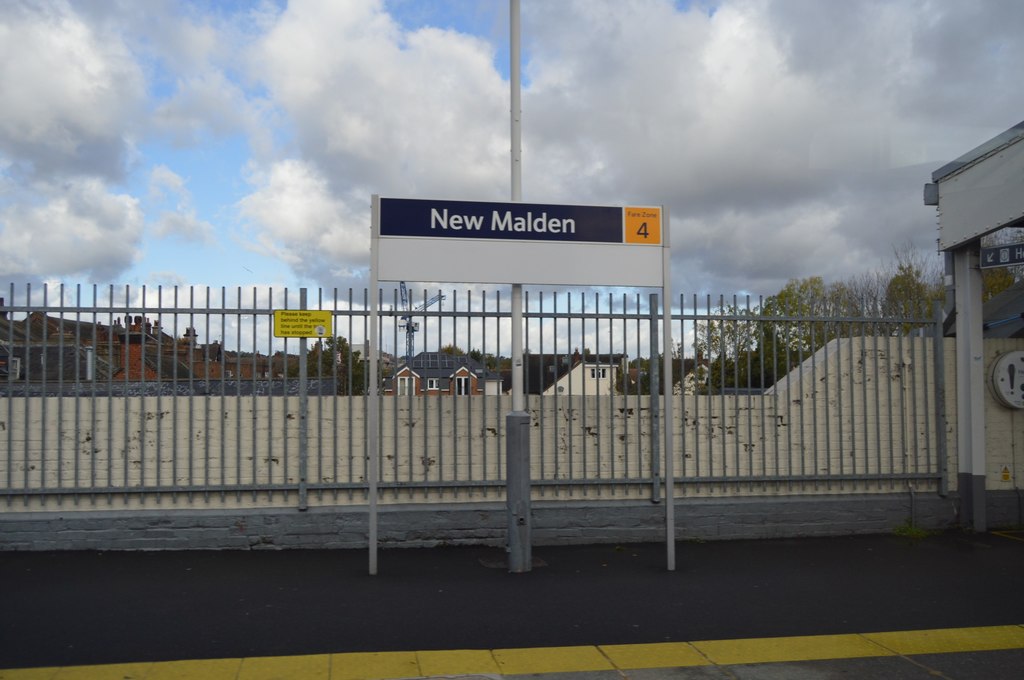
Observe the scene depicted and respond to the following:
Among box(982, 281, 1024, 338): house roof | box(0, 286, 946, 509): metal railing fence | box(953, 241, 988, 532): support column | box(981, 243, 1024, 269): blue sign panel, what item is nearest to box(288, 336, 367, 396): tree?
box(0, 286, 946, 509): metal railing fence

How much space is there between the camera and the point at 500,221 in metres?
7.48

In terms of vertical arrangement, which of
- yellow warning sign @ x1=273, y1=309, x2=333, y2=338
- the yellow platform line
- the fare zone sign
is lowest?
the yellow platform line

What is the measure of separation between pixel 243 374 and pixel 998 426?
8417 mm

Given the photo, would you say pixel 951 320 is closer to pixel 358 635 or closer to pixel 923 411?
pixel 923 411

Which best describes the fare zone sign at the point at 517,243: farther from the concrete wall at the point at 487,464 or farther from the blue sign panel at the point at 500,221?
the concrete wall at the point at 487,464

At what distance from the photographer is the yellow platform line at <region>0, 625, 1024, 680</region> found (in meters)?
4.98

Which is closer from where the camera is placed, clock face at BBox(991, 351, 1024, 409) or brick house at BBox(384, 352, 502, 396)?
brick house at BBox(384, 352, 502, 396)

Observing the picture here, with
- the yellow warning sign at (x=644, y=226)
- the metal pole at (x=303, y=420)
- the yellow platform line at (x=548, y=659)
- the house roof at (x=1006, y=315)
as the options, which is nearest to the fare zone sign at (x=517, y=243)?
the yellow warning sign at (x=644, y=226)

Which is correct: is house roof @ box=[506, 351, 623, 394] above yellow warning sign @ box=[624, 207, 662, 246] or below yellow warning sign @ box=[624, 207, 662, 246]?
below

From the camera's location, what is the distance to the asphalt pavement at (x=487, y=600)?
5.54 m

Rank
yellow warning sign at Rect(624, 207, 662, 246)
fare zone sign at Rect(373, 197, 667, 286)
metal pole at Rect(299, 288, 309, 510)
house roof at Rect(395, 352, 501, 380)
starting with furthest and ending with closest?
1. house roof at Rect(395, 352, 501, 380)
2. metal pole at Rect(299, 288, 309, 510)
3. yellow warning sign at Rect(624, 207, 662, 246)
4. fare zone sign at Rect(373, 197, 667, 286)

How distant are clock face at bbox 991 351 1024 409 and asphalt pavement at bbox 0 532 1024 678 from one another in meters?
1.83

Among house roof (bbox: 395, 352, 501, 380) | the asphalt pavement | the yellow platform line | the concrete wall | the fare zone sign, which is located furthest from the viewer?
house roof (bbox: 395, 352, 501, 380)

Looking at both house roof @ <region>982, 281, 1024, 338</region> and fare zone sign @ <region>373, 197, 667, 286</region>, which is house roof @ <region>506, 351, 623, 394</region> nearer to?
fare zone sign @ <region>373, 197, 667, 286</region>
